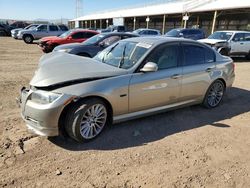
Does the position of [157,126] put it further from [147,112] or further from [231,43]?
[231,43]

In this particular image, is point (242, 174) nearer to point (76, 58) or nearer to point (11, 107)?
point (76, 58)

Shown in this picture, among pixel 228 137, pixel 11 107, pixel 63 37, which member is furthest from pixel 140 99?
pixel 63 37

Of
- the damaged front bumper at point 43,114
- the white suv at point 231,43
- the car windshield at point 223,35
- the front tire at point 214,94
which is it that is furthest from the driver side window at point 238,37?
the damaged front bumper at point 43,114

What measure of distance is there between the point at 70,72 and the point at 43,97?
0.63m

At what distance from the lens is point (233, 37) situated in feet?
46.8

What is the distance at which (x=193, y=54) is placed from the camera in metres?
5.46

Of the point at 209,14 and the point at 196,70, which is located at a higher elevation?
the point at 209,14

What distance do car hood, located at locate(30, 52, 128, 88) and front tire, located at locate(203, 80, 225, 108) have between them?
2.43m

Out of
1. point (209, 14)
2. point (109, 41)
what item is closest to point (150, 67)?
point (109, 41)

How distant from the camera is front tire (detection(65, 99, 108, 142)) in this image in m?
3.89

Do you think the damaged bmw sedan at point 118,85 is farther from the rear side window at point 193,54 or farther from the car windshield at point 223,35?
the car windshield at point 223,35

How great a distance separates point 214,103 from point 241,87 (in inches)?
104

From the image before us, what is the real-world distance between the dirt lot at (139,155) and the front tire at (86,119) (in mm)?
158

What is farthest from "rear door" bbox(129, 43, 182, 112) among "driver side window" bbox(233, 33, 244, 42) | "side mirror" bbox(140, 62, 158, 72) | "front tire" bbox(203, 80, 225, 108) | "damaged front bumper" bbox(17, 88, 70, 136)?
"driver side window" bbox(233, 33, 244, 42)
